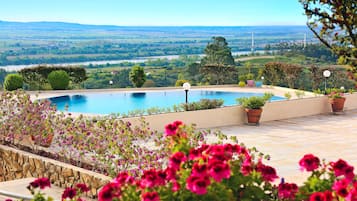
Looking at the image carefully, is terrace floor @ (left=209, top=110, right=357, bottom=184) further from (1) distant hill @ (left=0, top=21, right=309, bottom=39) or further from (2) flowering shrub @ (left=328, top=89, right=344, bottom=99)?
(1) distant hill @ (left=0, top=21, right=309, bottom=39)

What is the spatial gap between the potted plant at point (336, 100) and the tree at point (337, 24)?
8280mm

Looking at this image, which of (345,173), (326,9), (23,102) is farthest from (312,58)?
(345,173)

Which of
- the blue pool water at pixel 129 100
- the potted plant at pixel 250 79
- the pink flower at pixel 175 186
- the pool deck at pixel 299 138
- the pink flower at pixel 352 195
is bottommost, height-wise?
the blue pool water at pixel 129 100

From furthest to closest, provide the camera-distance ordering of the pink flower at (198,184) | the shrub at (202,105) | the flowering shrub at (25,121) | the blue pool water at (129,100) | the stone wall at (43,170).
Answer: the blue pool water at (129,100) < the shrub at (202,105) < the flowering shrub at (25,121) < the stone wall at (43,170) < the pink flower at (198,184)

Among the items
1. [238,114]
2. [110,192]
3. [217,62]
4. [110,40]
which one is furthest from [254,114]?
[110,40]

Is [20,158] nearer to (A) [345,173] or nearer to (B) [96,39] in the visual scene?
(A) [345,173]

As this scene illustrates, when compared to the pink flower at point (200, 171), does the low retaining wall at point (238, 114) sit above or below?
below

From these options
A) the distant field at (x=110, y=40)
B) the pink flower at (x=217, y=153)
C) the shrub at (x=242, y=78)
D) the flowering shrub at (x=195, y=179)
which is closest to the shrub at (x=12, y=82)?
the shrub at (x=242, y=78)

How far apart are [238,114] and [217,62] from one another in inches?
484

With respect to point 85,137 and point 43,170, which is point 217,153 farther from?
point 43,170

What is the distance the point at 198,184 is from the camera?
252 centimetres

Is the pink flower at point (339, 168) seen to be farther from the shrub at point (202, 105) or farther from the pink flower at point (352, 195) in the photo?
the shrub at point (202, 105)

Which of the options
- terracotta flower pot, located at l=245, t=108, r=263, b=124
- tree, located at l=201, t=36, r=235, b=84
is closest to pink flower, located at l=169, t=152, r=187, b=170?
terracotta flower pot, located at l=245, t=108, r=263, b=124

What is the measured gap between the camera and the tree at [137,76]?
18781mm
